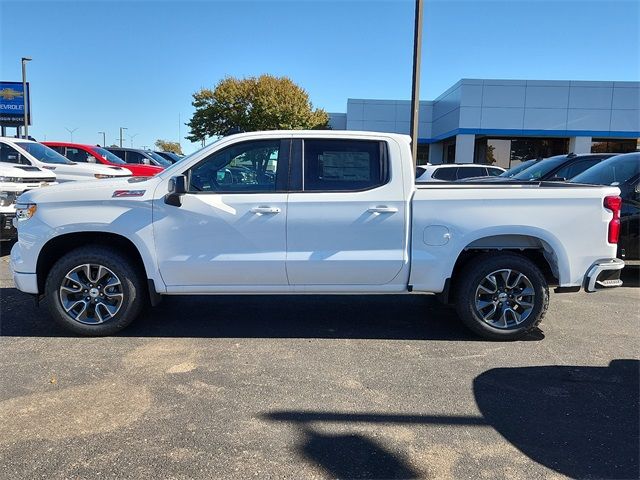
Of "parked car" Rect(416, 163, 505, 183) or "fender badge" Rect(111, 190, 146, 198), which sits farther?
"parked car" Rect(416, 163, 505, 183)

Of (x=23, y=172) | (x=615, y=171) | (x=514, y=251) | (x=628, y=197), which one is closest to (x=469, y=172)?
(x=615, y=171)

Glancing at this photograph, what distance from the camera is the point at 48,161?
12.1 meters

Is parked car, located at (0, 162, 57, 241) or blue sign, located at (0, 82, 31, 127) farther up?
blue sign, located at (0, 82, 31, 127)

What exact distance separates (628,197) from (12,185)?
30.9 feet

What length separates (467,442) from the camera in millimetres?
3088

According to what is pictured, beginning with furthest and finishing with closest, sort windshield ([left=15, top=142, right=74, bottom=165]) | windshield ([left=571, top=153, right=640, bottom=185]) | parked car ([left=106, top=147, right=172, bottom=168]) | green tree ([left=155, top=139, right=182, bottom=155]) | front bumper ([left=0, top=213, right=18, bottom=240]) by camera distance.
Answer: green tree ([left=155, top=139, right=182, bottom=155]), parked car ([left=106, top=147, right=172, bottom=168]), windshield ([left=15, top=142, right=74, bottom=165]), front bumper ([left=0, top=213, right=18, bottom=240]), windshield ([left=571, top=153, right=640, bottom=185])

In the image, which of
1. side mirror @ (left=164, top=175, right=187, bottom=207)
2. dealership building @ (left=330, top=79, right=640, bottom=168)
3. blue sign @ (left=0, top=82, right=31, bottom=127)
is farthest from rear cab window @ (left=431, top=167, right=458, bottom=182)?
blue sign @ (left=0, top=82, right=31, bottom=127)

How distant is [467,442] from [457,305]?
74.3 inches

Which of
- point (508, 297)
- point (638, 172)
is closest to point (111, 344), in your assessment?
point (508, 297)

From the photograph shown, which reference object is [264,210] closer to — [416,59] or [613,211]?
[613,211]

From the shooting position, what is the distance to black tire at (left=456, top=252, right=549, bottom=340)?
4746 millimetres

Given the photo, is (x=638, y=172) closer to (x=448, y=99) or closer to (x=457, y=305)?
(x=457, y=305)

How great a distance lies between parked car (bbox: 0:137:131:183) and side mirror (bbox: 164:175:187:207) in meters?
8.06

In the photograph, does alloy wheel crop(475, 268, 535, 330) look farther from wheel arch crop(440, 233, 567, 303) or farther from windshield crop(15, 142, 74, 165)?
windshield crop(15, 142, 74, 165)
